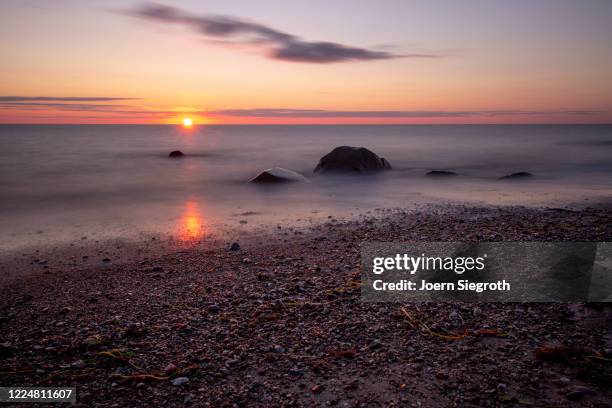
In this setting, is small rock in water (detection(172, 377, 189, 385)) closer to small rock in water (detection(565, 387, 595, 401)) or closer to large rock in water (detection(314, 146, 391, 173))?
small rock in water (detection(565, 387, 595, 401))

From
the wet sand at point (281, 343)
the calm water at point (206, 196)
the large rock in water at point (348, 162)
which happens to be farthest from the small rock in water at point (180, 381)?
the large rock in water at point (348, 162)

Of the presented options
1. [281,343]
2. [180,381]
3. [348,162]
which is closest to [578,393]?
[281,343]

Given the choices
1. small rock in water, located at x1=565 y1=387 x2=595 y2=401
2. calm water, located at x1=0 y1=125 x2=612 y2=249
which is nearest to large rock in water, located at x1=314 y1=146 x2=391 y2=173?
calm water, located at x1=0 y1=125 x2=612 y2=249

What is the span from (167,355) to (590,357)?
479cm

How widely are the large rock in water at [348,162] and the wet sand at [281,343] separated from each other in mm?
14051

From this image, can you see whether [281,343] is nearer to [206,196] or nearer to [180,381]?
[180,381]

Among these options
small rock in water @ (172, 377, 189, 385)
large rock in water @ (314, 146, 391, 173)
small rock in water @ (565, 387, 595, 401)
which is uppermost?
large rock in water @ (314, 146, 391, 173)

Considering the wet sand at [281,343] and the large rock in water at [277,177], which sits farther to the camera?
the large rock in water at [277,177]

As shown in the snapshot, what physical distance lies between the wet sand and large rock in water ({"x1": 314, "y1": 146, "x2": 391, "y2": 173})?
1405 cm

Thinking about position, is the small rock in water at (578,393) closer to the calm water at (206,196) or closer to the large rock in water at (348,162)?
the calm water at (206,196)

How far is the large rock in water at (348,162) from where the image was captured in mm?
21281

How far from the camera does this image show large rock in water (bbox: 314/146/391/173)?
21.3 meters

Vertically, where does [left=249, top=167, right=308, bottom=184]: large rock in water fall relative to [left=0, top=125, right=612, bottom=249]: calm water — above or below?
above

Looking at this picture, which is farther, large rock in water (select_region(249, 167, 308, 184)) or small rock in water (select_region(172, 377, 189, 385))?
large rock in water (select_region(249, 167, 308, 184))
